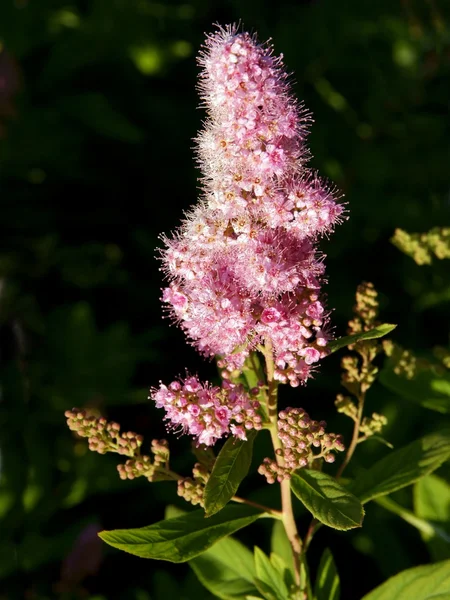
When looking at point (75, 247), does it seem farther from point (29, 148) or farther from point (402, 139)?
point (402, 139)

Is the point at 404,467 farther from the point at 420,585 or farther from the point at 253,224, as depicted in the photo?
the point at 253,224

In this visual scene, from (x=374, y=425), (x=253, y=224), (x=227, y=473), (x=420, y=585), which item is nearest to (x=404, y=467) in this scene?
(x=374, y=425)

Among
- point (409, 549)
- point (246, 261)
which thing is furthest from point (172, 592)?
point (246, 261)

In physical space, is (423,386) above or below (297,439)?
above

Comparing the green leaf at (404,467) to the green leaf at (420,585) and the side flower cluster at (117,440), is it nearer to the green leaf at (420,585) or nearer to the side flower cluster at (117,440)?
the green leaf at (420,585)

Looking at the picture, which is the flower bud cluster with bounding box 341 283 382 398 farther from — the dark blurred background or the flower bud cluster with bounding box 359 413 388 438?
the dark blurred background

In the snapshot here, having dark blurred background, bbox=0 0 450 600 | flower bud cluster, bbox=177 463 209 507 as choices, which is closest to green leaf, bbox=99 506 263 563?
flower bud cluster, bbox=177 463 209 507
